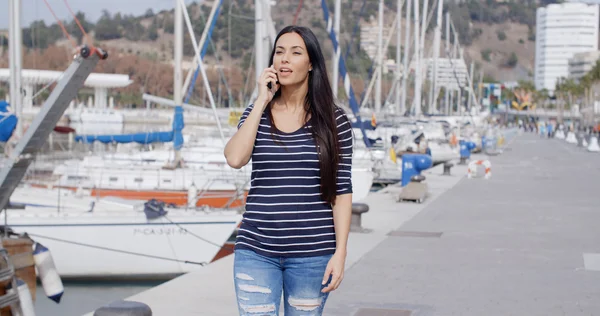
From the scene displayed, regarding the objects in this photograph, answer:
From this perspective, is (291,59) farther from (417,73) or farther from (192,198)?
(417,73)

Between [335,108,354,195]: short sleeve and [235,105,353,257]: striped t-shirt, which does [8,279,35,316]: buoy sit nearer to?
[235,105,353,257]: striped t-shirt

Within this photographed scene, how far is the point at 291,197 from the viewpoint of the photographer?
4.00 metres

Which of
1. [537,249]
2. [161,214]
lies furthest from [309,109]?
[161,214]

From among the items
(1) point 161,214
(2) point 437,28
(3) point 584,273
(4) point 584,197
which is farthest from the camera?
(2) point 437,28

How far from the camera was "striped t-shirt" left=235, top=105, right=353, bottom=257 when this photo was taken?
400 cm

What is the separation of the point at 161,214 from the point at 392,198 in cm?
523

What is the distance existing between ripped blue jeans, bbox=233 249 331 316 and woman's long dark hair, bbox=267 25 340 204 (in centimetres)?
32

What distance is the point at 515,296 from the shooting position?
845 centimetres

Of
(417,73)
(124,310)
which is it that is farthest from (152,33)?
(124,310)

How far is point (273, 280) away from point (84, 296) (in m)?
11.3

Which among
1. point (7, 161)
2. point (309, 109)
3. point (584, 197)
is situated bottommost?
point (584, 197)

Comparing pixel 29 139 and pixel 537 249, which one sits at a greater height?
pixel 29 139

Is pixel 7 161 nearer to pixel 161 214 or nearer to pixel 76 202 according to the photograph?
pixel 161 214

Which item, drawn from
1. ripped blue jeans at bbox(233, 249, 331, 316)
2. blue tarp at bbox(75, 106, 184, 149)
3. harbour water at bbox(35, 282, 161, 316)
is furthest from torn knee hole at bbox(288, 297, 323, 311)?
blue tarp at bbox(75, 106, 184, 149)
